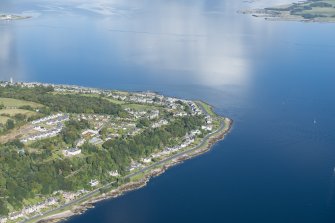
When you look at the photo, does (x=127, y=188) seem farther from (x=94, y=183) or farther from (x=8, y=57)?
(x=8, y=57)

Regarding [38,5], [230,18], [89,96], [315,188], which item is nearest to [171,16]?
[230,18]

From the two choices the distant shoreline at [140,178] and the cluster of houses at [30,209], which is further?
the distant shoreline at [140,178]

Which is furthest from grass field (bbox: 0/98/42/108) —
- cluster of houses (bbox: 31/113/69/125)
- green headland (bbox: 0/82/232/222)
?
cluster of houses (bbox: 31/113/69/125)

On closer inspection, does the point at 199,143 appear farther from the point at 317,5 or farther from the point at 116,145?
the point at 317,5

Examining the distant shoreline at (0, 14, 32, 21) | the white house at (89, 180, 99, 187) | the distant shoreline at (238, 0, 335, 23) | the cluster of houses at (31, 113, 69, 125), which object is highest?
the distant shoreline at (0, 14, 32, 21)

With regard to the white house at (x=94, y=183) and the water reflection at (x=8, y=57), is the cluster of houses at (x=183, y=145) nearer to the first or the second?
the white house at (x=94, y=183)

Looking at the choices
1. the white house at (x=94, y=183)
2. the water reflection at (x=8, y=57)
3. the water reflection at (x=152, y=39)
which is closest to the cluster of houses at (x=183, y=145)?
the white house at (x=94, y=183)

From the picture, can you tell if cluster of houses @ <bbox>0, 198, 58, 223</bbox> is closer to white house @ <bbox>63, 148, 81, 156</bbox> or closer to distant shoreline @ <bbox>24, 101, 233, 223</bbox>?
distant shoreline @ <bbox>24, 101, 233, 223</bbox>
